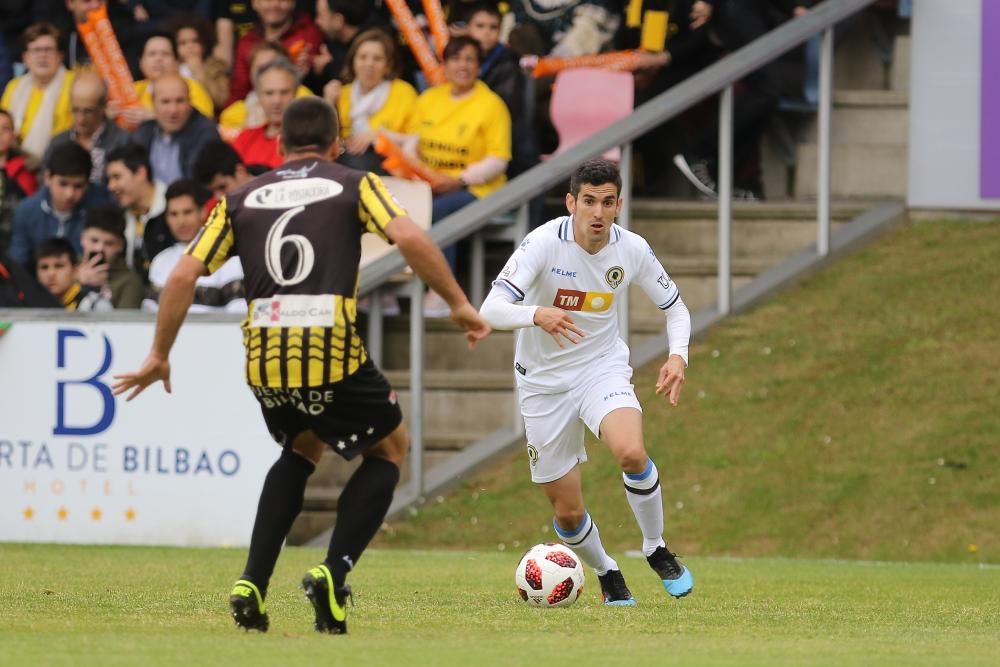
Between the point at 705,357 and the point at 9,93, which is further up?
the point at 9,93

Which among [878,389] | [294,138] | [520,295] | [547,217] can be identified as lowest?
[878,389]

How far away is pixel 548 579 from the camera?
351 inches

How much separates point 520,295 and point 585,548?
4.16ft

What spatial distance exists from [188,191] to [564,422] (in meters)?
5.68

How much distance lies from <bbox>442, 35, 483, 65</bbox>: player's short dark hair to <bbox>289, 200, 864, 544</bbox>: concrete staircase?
1451mm

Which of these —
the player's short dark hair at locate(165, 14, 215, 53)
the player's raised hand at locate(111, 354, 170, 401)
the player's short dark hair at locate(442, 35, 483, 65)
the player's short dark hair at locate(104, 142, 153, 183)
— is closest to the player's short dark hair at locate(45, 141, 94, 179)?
the player's short dark hair at locate(104, 142, 153, 183)

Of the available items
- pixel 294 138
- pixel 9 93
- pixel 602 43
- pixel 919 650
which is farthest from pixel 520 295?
pixel 9 93

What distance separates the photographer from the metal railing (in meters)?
14.4

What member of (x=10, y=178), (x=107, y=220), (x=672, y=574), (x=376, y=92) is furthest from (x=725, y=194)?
(x=672, y=574)

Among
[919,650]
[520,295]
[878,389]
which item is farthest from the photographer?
[878,389]

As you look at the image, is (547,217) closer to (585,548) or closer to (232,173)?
(232,173)

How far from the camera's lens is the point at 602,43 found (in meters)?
16.1

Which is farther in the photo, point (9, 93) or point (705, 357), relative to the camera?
point (9, 93)

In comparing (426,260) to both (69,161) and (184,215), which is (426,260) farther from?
(69,161)
